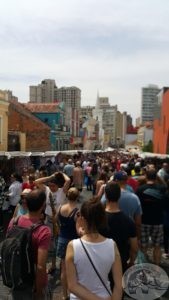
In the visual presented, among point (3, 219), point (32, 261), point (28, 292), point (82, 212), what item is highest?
point (82, 212)

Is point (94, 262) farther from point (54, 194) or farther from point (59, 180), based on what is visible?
point (54, 194)

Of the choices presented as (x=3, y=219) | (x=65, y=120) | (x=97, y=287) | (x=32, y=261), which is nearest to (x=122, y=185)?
(x=32, y=261)

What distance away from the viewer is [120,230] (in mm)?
4980

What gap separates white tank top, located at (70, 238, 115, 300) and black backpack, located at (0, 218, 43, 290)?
2.17 ft

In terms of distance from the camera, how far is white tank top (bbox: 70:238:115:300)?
3.53 m

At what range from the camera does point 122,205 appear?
Result: 662 centimetres

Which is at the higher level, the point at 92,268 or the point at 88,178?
the point at 92,268

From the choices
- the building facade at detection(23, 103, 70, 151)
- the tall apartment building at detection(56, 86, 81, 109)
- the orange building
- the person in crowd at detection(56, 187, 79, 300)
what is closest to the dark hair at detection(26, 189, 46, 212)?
the person in crowd at detection(56, 187, 79, 300)

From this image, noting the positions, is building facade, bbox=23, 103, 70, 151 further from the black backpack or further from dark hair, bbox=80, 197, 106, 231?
dark hair, bbox=80, 197, 106, 231

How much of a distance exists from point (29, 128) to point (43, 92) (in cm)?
9027

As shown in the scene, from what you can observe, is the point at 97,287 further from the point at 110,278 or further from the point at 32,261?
the point at 32,261

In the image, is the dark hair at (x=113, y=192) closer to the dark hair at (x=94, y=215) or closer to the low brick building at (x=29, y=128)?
the dark hair at (x=94, y=215)

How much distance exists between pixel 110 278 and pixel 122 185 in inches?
123

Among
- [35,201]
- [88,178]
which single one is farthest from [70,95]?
[35,201]
